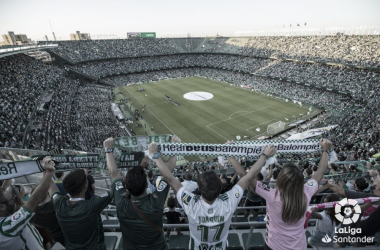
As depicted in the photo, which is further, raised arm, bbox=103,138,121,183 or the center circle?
the center circle

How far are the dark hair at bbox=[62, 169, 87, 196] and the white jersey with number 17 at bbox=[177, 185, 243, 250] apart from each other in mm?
1549

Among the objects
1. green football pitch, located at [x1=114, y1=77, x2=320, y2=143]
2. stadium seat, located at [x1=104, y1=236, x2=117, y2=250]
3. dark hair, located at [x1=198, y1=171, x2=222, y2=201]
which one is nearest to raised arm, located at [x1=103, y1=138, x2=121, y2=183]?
dark hair, located at [x1=198, y1=171, x2=222, y2=201]

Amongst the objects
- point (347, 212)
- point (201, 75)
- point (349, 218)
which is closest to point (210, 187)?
point (347, 212)

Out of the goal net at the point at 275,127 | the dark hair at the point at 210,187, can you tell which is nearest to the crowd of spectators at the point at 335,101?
the goal net at the point at 275,127

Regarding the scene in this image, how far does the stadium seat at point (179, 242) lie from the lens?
438cm

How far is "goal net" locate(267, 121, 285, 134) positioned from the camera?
30.6 meters

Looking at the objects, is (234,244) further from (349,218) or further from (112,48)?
(112,48)

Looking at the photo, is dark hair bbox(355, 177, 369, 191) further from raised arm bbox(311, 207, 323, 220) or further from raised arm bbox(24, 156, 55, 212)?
raised arm bbox(24, 156, 55, 212)

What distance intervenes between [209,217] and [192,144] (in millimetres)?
2585

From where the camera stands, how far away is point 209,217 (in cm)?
287

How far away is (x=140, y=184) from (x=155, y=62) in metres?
77.8

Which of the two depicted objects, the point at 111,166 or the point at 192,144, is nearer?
the point at 111,166

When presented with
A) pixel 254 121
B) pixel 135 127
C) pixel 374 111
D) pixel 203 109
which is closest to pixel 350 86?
pixel 374 111

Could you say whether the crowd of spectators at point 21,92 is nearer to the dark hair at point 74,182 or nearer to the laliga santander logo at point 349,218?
the dark hair at point 74,182
